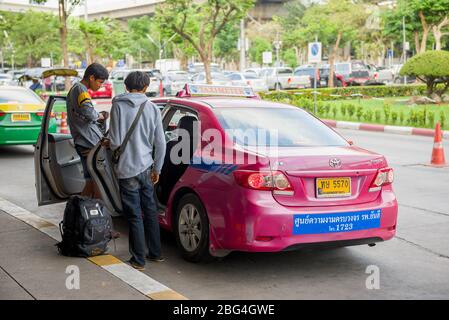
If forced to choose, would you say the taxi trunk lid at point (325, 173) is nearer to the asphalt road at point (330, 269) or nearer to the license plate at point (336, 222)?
the license plate at point (336, 222)

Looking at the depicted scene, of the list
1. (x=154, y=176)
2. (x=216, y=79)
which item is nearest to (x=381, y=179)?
(x=154, y=176)

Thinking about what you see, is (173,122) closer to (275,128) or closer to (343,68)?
(275,128)

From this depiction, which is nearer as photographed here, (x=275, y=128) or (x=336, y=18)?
(x=275, y=128)

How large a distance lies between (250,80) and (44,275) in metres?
31.1

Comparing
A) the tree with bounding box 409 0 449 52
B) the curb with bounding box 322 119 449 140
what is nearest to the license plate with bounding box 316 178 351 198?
the curb with bounding box 322 119 449 140

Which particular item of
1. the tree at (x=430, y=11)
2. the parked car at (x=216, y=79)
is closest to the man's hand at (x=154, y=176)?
the parked car at (x=216, y=79)

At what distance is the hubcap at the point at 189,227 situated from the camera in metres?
5.63

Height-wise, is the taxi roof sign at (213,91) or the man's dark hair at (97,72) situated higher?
the man's dark hair at (97,72)

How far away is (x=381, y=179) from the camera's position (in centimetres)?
556

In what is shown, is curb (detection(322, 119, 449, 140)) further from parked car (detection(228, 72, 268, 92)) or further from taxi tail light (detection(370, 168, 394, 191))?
parked car (detection(228, 72, 268, 92))

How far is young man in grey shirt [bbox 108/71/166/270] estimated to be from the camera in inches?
218

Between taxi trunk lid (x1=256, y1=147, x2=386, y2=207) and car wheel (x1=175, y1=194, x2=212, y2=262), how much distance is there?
0.72m

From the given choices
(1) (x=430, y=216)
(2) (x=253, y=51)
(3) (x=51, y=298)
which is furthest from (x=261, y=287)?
(2) (x=253, y=51)

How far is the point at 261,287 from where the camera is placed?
5.16 metres
